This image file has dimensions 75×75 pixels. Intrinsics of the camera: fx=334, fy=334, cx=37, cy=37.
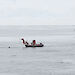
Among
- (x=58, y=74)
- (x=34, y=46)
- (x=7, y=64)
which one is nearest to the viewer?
(x=58, y=74)

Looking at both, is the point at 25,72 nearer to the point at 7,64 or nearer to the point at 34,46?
the point at 7,64

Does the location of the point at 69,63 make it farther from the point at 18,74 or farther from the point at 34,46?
the point at 34,46

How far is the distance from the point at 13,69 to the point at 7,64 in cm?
679

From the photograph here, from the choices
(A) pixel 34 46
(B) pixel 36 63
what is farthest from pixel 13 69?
(A) pixel 34 46

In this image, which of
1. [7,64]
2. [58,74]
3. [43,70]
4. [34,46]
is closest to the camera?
[58,74]

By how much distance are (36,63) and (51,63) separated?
3.13m

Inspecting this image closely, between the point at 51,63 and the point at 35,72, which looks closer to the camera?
the point at 35,72

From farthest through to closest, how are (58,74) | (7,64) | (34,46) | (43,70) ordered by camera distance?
1. (34,46)
2. (7,64)
3. (43,70)
4. (58,74)

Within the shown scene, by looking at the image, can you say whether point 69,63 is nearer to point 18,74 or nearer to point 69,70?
point 69,70

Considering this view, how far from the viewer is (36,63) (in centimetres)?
6900

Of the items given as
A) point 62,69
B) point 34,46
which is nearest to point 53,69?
point 62,69

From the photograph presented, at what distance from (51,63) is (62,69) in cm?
852

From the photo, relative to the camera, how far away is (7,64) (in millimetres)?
68000

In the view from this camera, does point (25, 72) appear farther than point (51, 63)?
No
